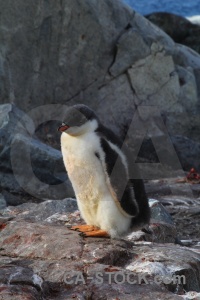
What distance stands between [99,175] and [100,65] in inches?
378

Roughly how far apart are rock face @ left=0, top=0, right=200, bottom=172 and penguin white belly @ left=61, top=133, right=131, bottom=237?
8.00 m

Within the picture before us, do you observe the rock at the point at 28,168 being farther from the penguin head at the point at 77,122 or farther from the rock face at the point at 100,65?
the penguin head at the point at 77,122

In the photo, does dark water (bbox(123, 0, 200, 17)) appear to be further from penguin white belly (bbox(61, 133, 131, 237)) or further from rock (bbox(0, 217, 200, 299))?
rock (bbox(0, 217, 200, 299))

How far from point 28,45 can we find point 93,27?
156cm

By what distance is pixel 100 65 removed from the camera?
574 inches

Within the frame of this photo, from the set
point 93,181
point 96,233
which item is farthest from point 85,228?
point 93,181

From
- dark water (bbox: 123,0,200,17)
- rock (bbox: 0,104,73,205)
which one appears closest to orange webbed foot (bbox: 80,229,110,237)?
rock (bbox: 0,104,73,205)

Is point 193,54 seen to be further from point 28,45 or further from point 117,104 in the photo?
point 28,45

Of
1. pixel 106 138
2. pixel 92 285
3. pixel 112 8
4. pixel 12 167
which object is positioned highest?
pixel 106 138

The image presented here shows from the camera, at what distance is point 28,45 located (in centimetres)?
1330

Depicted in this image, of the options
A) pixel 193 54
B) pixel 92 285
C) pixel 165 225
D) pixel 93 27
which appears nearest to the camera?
pixel 92 285

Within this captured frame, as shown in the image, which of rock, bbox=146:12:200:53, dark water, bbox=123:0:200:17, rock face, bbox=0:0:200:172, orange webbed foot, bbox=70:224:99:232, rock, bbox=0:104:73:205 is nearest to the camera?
orange webbed foot, bbox=70:224:99:232

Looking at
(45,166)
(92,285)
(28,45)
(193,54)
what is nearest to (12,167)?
(45,166)

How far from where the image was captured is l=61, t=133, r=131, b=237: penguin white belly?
507cm
